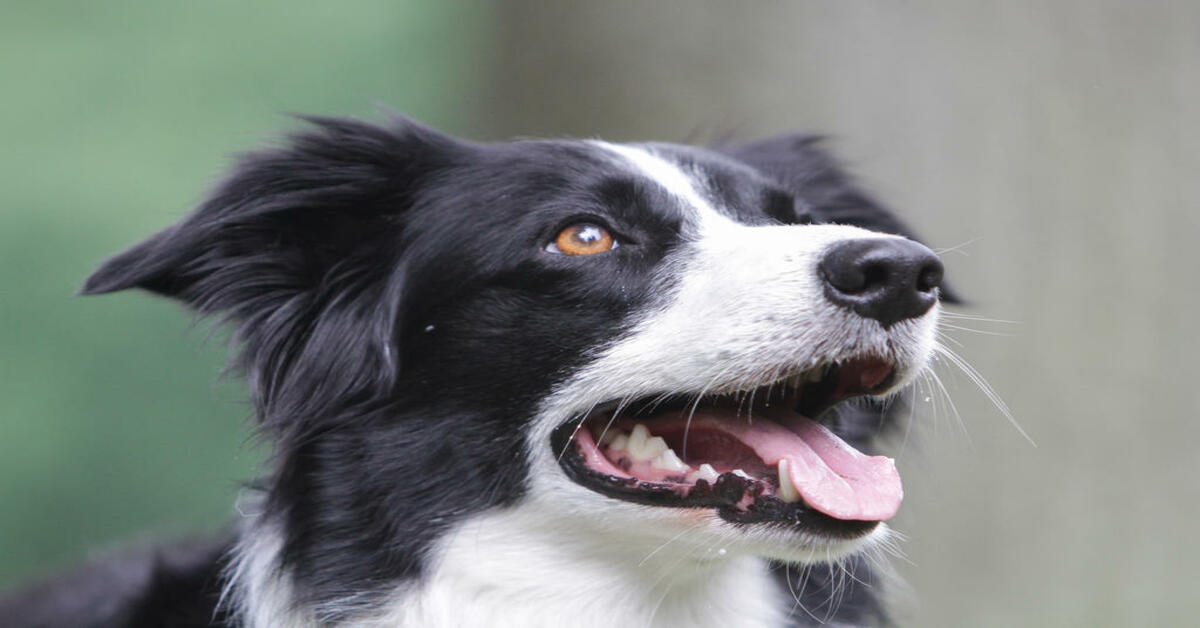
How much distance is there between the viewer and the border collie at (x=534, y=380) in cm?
264

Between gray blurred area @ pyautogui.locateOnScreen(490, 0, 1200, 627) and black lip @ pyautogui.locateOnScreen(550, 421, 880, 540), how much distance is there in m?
2.80

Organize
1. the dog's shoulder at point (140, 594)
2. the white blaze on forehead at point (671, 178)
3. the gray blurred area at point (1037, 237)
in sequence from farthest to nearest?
the gray blurred area at point (1037, 237) → the dog's shoulder at point (140, 594) → the white blaze on forehead at point (671, 178)

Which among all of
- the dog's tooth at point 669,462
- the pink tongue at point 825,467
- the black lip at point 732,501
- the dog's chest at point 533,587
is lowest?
the dog's chest at point 533,587

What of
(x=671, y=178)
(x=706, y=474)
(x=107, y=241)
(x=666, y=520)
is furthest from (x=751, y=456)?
(x=107, y=241)

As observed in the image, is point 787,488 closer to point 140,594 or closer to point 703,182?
point 703,182

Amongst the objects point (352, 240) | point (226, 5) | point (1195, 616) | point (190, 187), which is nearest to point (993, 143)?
point (1195, 616)

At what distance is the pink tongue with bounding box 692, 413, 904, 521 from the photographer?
2.57m

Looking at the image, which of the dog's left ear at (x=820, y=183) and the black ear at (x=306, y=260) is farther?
the dog's left ear at (x=820, y=183)

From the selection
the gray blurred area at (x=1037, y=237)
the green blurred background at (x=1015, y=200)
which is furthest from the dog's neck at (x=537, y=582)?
the gray blurred area at (x=1037, y=237)

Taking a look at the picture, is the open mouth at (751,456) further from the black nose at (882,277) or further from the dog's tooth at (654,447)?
the black nose at (882,277)

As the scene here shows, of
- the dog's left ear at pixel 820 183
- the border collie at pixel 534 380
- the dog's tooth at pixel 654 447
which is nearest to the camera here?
the border collie at pixel 534 380

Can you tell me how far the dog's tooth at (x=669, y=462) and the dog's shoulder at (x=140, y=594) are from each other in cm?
113

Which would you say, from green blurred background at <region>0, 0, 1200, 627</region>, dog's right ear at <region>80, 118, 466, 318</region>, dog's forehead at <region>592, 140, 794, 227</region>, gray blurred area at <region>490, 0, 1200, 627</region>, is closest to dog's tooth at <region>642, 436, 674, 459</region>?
dog's forehead at <region>592, 140, 794, 227</region>

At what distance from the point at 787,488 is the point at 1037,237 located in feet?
10.9
